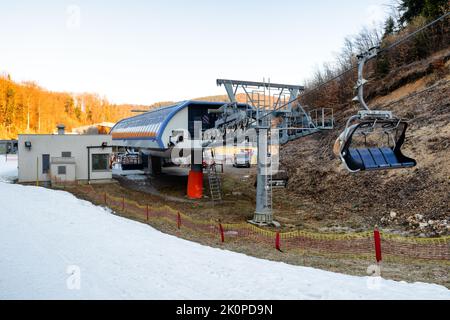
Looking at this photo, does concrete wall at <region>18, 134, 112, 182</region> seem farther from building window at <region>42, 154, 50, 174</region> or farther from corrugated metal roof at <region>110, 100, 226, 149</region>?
corrugated metal roof at <region>110, 100, 226, 149</region>

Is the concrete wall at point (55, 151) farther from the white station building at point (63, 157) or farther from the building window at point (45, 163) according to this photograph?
the building window at point (45, 163)

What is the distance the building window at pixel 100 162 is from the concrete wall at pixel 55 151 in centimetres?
28

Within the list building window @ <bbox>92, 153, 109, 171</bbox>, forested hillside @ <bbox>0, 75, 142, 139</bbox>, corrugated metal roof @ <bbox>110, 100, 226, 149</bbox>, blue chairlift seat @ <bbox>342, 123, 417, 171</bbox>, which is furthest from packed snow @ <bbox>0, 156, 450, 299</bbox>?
forested hillside @ <bbox>0, 75, 142, 139</bbox>

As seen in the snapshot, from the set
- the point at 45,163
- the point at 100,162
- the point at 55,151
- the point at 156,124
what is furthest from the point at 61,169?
the point at 156,124

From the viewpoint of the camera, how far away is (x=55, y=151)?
99.5 feet

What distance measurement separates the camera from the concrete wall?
29.4 m

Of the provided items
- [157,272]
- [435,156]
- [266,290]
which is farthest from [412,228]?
[157,272]

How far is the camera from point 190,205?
26.8m

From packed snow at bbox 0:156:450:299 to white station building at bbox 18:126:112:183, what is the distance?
16.5 meters

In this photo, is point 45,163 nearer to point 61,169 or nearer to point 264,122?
point 61,169

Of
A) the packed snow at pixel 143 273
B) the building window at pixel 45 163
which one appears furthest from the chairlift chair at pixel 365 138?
the building window at pixel 45 163

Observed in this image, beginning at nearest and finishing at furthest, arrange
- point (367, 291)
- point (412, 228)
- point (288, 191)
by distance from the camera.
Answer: point (367, 291) → point (412, 228) → point (288, 191)

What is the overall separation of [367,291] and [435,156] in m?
17.3

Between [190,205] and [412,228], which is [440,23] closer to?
[412,228]
